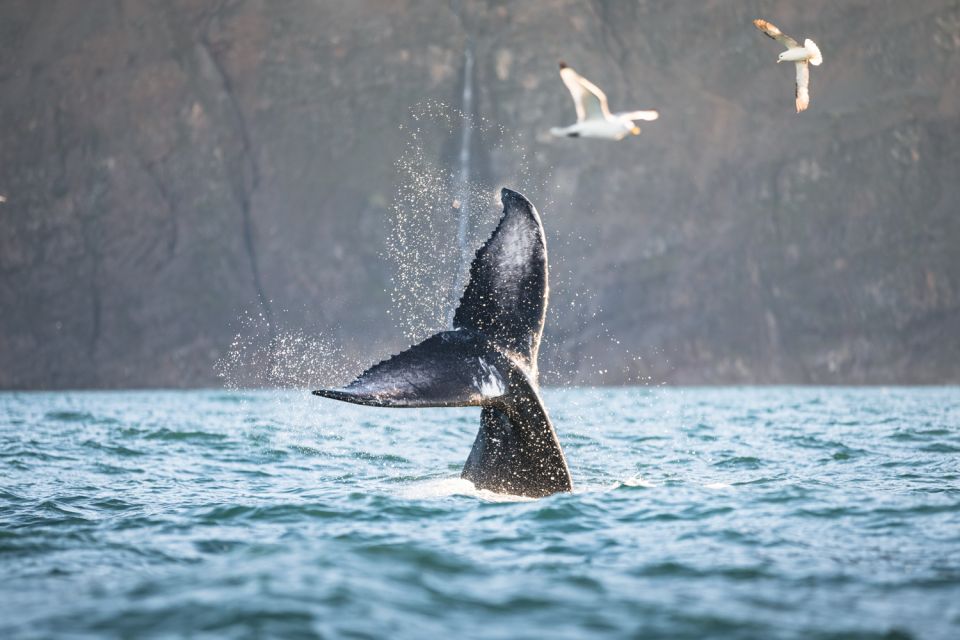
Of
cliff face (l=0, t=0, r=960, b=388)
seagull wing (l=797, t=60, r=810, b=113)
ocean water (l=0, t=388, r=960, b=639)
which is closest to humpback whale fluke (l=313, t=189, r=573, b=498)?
ocean water (l=0, t=388, r=960, b=639)

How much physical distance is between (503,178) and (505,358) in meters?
50.0

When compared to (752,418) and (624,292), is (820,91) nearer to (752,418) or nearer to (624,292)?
(624,292)

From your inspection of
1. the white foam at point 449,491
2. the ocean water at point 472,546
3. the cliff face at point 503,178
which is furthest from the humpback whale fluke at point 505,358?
the cliff face at point 503,178

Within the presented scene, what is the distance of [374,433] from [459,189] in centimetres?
4009

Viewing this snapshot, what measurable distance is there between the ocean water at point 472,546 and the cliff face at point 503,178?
41.4m

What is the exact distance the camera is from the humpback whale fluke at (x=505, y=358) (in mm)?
8117

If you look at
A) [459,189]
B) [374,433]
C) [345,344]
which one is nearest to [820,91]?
[459,189]

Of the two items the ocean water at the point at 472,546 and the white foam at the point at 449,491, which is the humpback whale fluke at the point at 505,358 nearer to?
the white foam at the point at 449,491

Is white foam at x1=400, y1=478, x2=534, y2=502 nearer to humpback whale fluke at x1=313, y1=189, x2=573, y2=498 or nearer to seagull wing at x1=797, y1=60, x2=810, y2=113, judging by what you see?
humpback whale fluke at x1=313, y1=189, x2=573, y2=498

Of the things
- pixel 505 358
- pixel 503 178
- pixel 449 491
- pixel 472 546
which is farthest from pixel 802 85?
pixel 503 178

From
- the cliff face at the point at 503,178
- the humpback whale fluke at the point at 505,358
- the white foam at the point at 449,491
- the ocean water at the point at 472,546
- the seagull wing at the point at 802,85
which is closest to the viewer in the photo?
the ocean water at the point at 472,546

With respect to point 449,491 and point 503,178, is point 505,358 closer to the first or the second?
point 449,491

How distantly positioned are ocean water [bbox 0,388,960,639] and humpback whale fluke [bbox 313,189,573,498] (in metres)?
0.31

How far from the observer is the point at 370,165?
2281 inches
